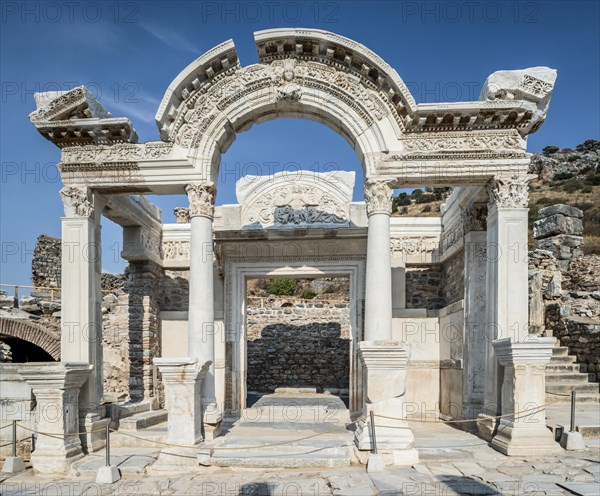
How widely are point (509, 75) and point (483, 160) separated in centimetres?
146

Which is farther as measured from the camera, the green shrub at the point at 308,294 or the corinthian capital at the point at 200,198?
the green shrub at the point at 308,294

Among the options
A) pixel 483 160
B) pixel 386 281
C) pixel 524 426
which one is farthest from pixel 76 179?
pixel 524 426

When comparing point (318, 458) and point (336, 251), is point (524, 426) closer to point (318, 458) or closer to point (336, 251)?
point (318, 458)

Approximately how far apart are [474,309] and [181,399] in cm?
565

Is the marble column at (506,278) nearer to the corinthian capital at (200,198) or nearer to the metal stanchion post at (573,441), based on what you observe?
the metal stanchion post at (573,441)

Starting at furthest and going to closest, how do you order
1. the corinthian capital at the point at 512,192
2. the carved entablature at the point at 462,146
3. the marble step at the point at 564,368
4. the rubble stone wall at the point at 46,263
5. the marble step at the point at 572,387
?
the rubble stone wall at the point at 46,263, the marble step at the point at 564,368, the marble step at the point at 572,387, the carved entablature at the point at 462,146, the corinthian capital at the point at 512,192

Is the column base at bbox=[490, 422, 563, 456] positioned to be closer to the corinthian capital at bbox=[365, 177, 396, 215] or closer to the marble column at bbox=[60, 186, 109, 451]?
the corinthian capital at bbox=[365, 177, 396, 215]

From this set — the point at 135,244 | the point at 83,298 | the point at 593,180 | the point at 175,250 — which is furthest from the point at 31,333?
the point at 593,180

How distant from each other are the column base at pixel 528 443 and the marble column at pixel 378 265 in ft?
7.40

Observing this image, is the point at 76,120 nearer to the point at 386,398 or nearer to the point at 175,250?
the point at 175,250

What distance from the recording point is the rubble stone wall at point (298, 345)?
19812 millimetres

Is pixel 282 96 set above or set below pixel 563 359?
above

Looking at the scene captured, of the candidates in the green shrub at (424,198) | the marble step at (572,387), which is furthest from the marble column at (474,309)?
the green shrub at (424,198)

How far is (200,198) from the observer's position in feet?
30.2
